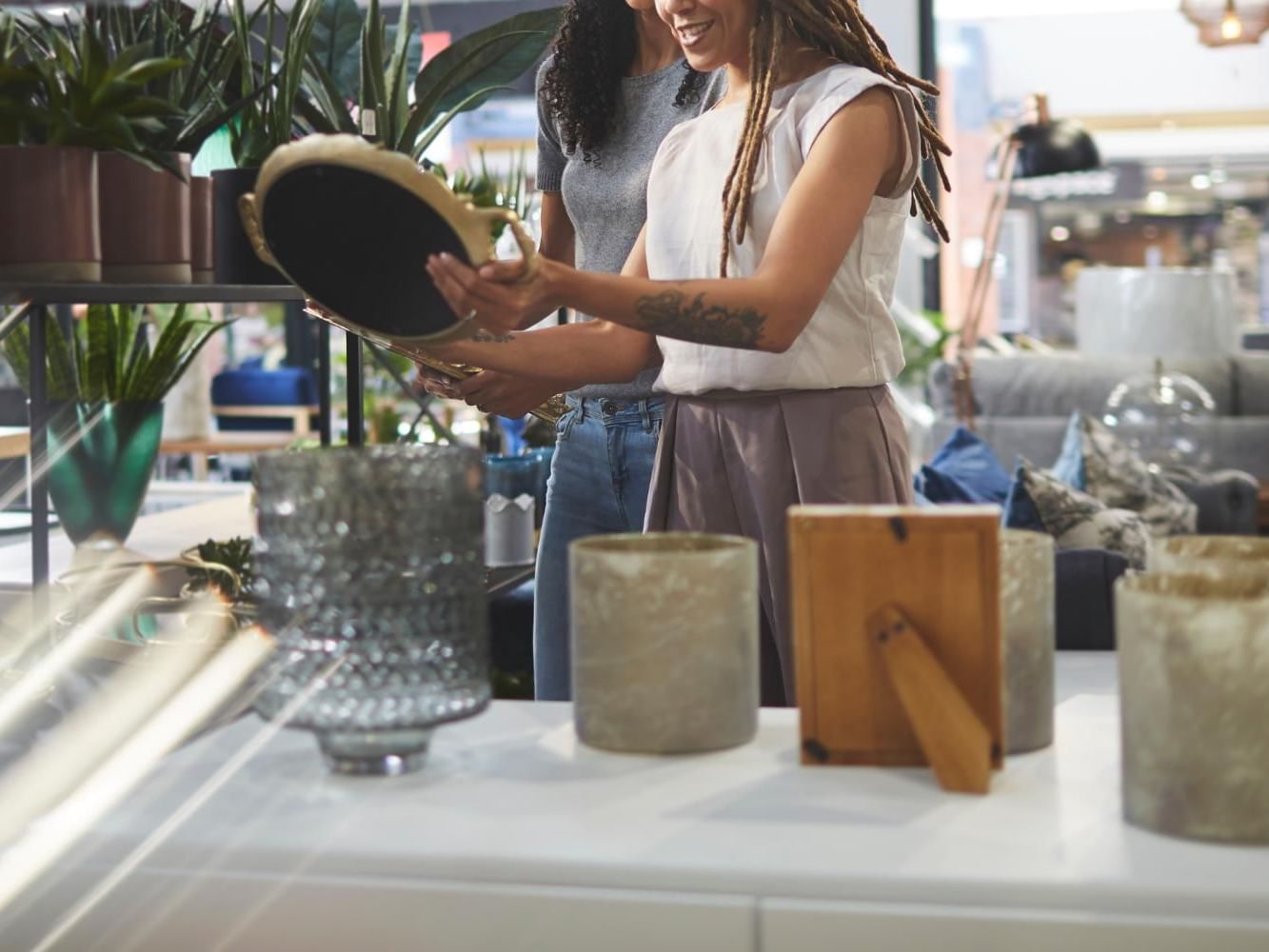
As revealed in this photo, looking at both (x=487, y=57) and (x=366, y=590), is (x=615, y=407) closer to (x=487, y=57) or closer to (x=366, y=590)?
(x=487, y=57)

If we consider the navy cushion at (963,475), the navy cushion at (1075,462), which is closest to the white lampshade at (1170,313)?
the navy cushion at (1075,462)

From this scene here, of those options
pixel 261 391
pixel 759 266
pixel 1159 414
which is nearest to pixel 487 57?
pixel 759 266

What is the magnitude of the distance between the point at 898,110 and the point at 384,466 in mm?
713

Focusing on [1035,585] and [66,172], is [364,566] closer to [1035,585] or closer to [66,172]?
[1035,585]

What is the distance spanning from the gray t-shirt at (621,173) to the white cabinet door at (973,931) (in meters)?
1.21

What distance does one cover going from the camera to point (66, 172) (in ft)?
4.93

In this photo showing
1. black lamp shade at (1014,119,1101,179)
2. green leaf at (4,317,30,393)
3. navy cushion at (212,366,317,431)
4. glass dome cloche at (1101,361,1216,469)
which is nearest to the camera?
green leaf at (4,317,30,393)

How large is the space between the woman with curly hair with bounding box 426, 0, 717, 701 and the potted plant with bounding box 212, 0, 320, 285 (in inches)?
14.5

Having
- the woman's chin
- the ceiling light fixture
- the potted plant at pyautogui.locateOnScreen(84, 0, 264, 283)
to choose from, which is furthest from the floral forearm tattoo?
the ceiling light fixture

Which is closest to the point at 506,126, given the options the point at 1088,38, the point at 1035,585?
the point at 1088,38

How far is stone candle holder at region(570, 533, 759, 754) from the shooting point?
906mm

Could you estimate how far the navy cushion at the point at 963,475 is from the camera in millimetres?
3225

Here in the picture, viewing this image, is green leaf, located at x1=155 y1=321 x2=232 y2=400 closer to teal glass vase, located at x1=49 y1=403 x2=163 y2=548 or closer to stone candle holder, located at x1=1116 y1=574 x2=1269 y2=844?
teal glass vase, located at x1=49 y1=403 x2=163 y2=548

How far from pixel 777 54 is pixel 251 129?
29.3 inches
